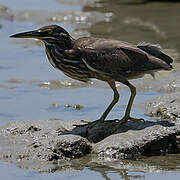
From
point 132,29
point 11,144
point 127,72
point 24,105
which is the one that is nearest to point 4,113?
point 24,105

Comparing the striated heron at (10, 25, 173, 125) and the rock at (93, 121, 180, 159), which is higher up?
the striated heron at (10, 25, 173, 125)

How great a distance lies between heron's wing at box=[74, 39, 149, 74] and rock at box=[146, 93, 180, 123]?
1.26 meters

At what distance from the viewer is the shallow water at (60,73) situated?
10.3m

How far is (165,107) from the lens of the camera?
33.8ft

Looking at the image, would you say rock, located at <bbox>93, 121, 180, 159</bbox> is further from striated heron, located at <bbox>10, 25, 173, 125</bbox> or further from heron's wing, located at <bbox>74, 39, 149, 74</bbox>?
heron's wing, located at <bbox>74, 39, 149, 74</bbox>

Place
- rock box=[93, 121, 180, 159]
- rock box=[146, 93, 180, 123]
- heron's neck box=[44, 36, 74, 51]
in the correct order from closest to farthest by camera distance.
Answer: rock box=[93, 121, 180, 159]
heron's neck box=[44, 36, 74, 51]
rock box=[146, 93, 180, 123]

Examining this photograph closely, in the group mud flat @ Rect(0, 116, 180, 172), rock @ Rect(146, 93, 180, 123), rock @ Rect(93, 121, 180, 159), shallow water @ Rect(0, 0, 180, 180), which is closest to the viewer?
mud flat @ Rect(0, 116, 180, 172)

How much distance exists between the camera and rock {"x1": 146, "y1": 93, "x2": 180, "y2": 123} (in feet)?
33.0

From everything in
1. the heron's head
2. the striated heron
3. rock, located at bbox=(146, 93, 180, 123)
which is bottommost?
rock, located at bbox=(146, 93, 180, 123)

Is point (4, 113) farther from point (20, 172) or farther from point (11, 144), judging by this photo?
point (20, 172)

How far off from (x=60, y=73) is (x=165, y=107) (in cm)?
324

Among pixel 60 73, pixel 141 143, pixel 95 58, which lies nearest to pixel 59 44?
pixel 95 58

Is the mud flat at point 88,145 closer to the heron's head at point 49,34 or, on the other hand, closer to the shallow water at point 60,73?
the shallow water at point 60,73

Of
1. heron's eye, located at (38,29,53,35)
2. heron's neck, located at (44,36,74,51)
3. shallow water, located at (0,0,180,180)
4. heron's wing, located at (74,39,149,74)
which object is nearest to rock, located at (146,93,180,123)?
shallow water, located at (0,0,180,180)
